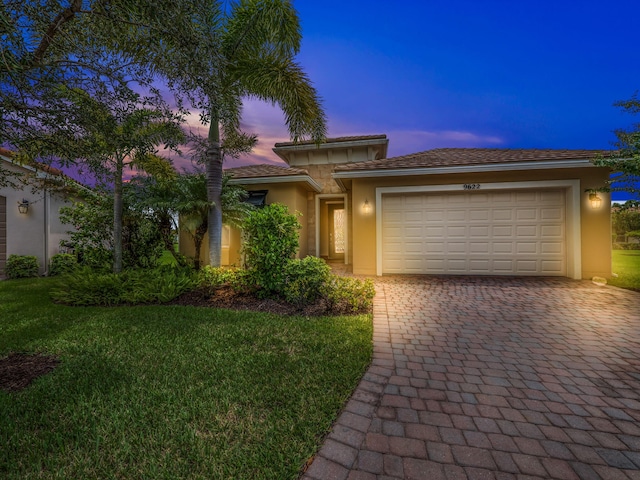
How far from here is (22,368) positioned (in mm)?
3193

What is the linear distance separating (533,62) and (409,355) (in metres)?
36.2

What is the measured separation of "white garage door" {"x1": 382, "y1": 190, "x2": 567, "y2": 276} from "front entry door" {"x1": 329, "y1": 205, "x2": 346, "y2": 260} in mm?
4886

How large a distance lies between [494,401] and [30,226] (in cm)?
1393

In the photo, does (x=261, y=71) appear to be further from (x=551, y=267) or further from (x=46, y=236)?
(x=551, y=267)

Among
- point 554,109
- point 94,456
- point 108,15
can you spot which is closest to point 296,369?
point 94,456

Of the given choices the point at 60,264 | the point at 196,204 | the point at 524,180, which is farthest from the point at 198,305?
the point at 524,180

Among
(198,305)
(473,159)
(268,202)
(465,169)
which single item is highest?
(473,159)

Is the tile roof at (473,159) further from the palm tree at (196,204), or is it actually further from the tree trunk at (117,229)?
the tree trunk at (117,229)

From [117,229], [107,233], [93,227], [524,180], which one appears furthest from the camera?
[524,180]

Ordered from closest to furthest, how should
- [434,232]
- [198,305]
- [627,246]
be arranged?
[198,305], [434,232], [627,246]

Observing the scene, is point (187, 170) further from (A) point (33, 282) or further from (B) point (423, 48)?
(B) point (423, 48)

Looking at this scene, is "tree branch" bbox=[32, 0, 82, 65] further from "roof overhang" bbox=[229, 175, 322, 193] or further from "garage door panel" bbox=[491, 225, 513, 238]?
"garage door panel" bbox=[491, 225, 513, 238]

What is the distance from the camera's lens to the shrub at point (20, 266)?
912 cm

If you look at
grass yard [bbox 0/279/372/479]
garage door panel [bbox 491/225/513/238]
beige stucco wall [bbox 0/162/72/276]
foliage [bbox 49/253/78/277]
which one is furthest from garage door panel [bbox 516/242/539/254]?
beige stucco wall [bbox 0/162/72/276]
